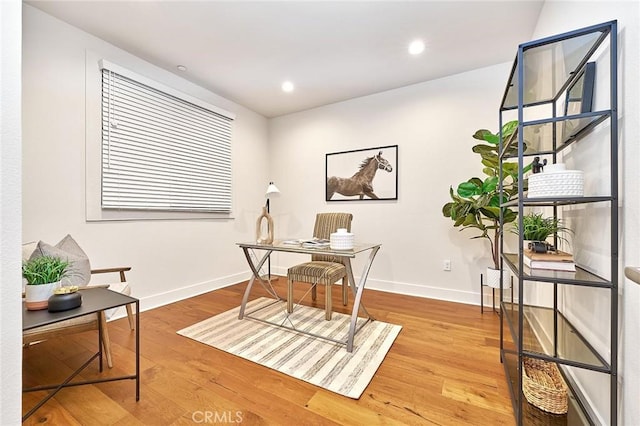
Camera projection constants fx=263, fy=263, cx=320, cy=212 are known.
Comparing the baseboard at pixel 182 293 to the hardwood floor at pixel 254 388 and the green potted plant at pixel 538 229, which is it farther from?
the green potted plant at pixel 538 229

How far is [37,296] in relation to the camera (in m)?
1.30

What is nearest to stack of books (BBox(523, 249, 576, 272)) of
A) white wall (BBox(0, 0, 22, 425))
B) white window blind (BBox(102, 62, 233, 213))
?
white wall (BBox(0, 0, 22, 425))

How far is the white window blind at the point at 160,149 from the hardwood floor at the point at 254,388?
136 cm

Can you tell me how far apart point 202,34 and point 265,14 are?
2.20ft

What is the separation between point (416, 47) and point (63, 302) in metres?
3.25

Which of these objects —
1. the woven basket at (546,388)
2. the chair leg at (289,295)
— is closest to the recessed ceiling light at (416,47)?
the chair leg at (289,295)

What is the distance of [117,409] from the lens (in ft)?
4.59

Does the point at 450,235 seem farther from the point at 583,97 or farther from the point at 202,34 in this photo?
the point at 202,34

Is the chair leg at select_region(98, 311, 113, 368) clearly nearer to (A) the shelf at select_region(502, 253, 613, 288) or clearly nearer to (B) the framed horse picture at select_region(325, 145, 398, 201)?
(A) the shelf at select_region(502, 253, 613, 288)

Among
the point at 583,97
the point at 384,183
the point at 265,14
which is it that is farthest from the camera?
the point at 384,183

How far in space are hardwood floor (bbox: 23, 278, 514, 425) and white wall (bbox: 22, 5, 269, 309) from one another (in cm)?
74

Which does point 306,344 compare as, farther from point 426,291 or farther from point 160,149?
point 160,149

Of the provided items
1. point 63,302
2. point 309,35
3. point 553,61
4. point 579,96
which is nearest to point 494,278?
point 579,96

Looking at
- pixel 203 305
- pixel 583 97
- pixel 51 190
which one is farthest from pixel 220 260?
pixel 583 97
